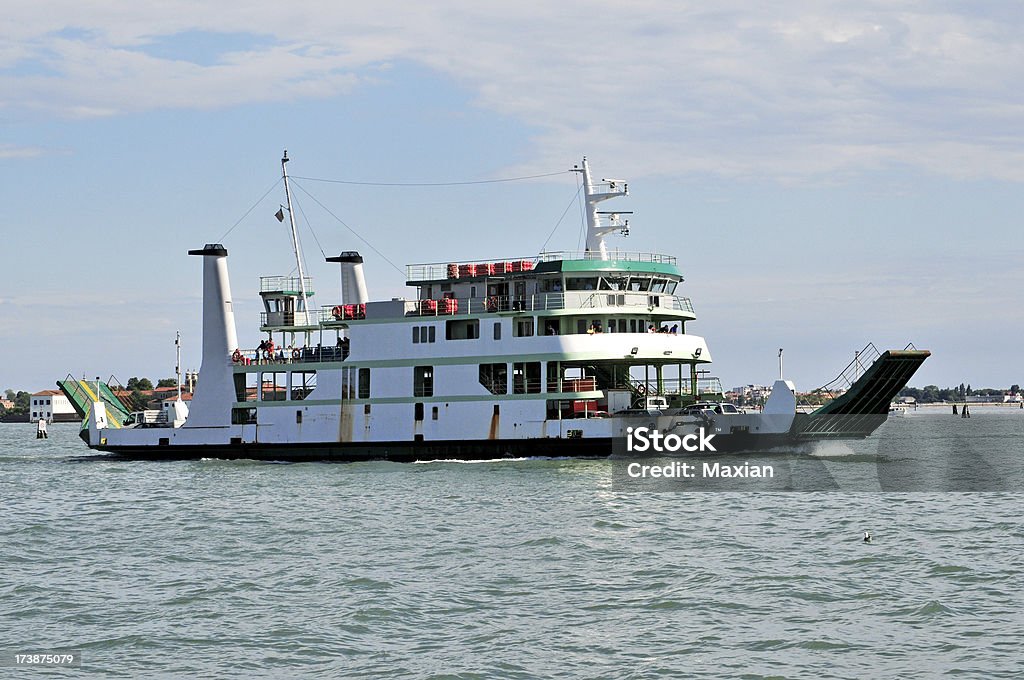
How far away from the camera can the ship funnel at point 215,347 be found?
5491 cm

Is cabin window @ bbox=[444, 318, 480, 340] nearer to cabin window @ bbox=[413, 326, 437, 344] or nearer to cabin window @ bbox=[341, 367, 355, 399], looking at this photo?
cabin window @ bbox=[413, 326, 437, 344]

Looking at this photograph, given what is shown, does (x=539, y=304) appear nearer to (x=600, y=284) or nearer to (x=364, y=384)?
(x=600, y=284)

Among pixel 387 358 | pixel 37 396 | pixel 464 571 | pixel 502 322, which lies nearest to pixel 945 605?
pixel 464 571

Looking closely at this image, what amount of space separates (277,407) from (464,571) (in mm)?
31401

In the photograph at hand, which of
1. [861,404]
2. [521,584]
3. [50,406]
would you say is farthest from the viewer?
[50,406]

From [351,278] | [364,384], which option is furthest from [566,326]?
[351,278]

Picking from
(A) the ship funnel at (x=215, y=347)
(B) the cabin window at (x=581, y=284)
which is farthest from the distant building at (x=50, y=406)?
(B) the cabin window at (x=581, y=284)

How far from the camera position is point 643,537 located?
27531mm

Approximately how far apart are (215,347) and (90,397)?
10199mm

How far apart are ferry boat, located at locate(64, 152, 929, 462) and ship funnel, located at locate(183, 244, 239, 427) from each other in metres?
0.06

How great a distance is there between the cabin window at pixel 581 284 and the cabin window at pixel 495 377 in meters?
4.00

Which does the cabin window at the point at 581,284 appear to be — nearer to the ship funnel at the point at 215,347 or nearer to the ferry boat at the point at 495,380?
the ferry boat at the point at 495,380

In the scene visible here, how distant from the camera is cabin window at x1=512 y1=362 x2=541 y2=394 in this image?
47.6 meters

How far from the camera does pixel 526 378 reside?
1886 inches
